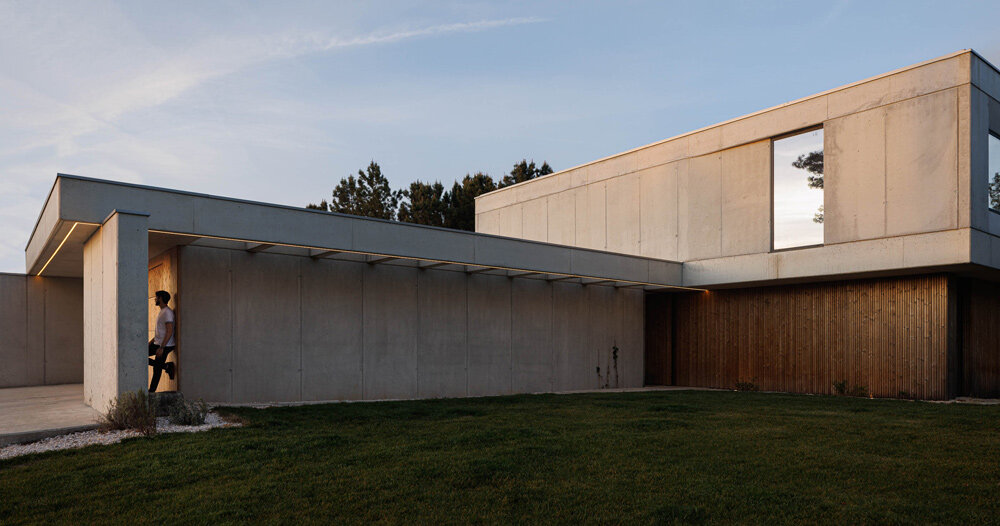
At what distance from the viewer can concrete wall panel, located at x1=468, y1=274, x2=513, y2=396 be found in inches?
553

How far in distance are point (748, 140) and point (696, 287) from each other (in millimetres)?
4153

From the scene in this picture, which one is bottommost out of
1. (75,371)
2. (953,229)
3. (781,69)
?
(75,371)

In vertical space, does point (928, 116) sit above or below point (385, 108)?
below

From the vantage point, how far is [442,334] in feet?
44.3

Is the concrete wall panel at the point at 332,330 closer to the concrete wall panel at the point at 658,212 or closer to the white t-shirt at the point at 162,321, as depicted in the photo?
the white t-shirt at the point at 162,321

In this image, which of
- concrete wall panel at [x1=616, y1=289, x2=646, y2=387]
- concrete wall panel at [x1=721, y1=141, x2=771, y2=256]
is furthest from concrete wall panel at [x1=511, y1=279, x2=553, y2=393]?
concrete wall panel at [x1=721, y1=141, x2=771, y2=256]

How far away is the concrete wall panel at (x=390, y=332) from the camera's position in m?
12.3

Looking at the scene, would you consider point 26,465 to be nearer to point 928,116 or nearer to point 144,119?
point 144,119

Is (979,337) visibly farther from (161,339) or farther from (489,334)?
(161,339)

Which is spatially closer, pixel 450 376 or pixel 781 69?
pixel 450 376

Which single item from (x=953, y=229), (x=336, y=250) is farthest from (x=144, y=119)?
(x=953, y=229)

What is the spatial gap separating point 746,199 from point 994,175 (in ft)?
16.8

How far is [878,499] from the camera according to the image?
470cm

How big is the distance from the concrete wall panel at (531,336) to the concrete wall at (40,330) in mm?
10862
